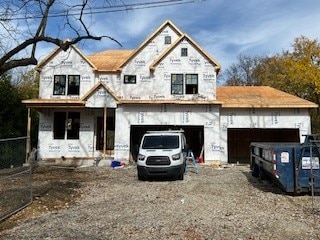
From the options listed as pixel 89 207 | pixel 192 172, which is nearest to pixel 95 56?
pixel 192 172

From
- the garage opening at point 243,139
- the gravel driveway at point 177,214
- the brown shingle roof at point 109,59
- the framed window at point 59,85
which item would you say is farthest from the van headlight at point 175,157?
the framed window at point 59,85

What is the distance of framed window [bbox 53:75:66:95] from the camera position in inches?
1013

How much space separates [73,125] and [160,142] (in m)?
11.2

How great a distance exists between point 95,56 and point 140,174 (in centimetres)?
1652

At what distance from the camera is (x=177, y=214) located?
9.30 meters

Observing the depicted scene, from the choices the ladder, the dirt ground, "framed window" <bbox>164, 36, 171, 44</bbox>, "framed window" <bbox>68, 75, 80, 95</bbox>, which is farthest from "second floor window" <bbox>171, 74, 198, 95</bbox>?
the dirt ground

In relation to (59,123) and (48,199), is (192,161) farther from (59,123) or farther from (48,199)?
A: (48,199)

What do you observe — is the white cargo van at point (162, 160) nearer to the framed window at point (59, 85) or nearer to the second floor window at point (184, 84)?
the second floor window at point (184, 84)

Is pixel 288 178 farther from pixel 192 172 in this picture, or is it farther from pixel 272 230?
pixel 192 172

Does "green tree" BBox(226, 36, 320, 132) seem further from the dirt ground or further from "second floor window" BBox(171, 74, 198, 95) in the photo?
the dirt ground

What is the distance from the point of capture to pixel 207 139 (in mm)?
23672

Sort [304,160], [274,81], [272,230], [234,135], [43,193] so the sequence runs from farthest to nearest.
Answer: [274,81] < [234,135] < [43,193] < [304,160] < [272,230]

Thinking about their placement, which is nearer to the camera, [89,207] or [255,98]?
[89,207]

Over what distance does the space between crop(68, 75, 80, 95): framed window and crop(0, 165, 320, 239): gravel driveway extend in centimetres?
1224
